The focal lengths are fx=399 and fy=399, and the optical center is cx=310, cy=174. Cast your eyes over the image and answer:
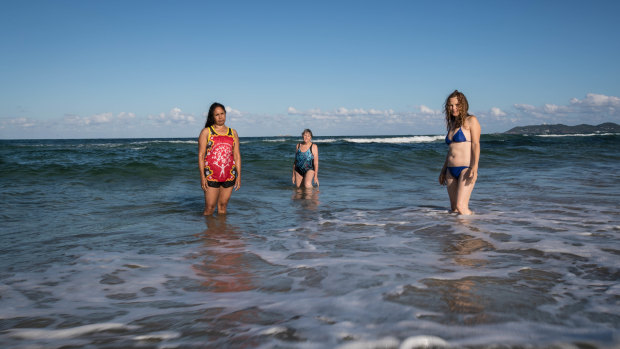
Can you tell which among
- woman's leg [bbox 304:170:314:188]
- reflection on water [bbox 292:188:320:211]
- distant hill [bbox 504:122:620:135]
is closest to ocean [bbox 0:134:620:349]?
reflection on water [bbox 292:188:320:211]

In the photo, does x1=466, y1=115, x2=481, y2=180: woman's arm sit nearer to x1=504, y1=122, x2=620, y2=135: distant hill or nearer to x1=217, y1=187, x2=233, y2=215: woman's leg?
x1=217, y1=187, x2=233, y2=215: woman's leg

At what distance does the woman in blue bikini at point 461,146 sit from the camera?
5.81m

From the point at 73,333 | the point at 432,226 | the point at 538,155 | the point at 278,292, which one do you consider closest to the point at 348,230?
the point at 432,226

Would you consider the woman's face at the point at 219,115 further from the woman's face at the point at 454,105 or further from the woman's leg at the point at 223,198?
the woman's face at the point at 454,105

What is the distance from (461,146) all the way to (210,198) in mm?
4018

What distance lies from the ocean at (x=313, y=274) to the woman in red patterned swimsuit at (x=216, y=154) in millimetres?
567

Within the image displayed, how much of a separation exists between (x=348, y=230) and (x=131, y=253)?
267 cm

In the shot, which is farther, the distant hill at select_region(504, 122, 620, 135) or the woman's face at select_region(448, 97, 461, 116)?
the distant hill at select_region(504, 122, 620, 135)

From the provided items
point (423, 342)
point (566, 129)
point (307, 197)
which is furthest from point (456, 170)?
point (566, 129)

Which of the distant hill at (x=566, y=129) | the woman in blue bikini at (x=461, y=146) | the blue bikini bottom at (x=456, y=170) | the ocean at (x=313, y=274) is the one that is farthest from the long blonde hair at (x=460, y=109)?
the distant hill at (x=566, y=129)

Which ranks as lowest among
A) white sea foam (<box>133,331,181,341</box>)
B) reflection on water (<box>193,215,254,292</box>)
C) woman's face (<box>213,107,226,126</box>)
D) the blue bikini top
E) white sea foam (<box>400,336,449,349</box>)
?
reflection on water (<box>193,215,254,292</box>)

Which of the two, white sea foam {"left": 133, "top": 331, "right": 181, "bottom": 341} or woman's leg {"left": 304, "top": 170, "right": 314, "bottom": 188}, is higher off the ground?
woman's leg {"left": 304, "top": 170, "right": 314, "bottom": 188}

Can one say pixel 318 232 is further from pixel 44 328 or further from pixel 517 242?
pixel 44 328

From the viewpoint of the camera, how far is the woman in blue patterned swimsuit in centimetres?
1058
